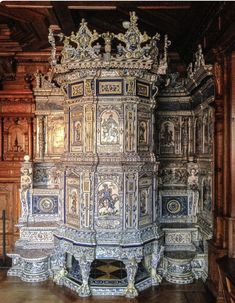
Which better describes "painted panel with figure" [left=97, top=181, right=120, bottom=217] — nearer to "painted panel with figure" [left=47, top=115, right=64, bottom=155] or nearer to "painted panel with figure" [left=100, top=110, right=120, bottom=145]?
"painted panel with figure" [left=100, top=110, right=120, bottom=145]

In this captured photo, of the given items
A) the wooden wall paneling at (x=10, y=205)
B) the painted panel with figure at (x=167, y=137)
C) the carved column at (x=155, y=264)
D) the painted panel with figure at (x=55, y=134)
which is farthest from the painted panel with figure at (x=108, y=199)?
the wooden wall paneling at (x=10, y=205)

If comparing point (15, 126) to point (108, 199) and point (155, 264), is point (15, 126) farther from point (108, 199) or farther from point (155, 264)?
point (155, 264)

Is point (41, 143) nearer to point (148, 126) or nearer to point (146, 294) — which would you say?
point (148, 126)

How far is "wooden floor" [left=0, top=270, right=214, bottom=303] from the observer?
13.8 feet

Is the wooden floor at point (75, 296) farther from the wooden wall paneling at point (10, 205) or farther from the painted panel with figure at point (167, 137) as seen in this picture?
the painted panel with figure at point (167, 137)

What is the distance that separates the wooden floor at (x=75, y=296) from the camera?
419 centimetres

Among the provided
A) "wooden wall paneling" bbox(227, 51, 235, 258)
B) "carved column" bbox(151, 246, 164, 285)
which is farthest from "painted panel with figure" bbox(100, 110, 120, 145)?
"carved column" bbox(151, 246, 164, 285)

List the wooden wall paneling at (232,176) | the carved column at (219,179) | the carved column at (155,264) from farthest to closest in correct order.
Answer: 1. the carved column at (155,264)
2. the carved column at (219,179)
3. the wooden wall paneling at (232,176)

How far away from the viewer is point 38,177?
6098mm

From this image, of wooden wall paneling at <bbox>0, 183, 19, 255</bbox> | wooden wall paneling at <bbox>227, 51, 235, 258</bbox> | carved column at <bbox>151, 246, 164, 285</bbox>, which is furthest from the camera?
wooden wall paneling at <bbox>0, 183, 19, 255</bbox>

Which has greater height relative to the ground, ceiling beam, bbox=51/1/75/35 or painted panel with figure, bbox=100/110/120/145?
ceiling beam, bbox=51/1/75/35

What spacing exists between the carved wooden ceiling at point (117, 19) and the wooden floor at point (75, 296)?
117 inches

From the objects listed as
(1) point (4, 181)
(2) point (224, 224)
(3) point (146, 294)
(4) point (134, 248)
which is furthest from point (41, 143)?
(2) point (224, 224)

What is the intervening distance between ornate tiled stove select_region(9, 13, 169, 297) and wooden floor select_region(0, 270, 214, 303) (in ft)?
0.42
